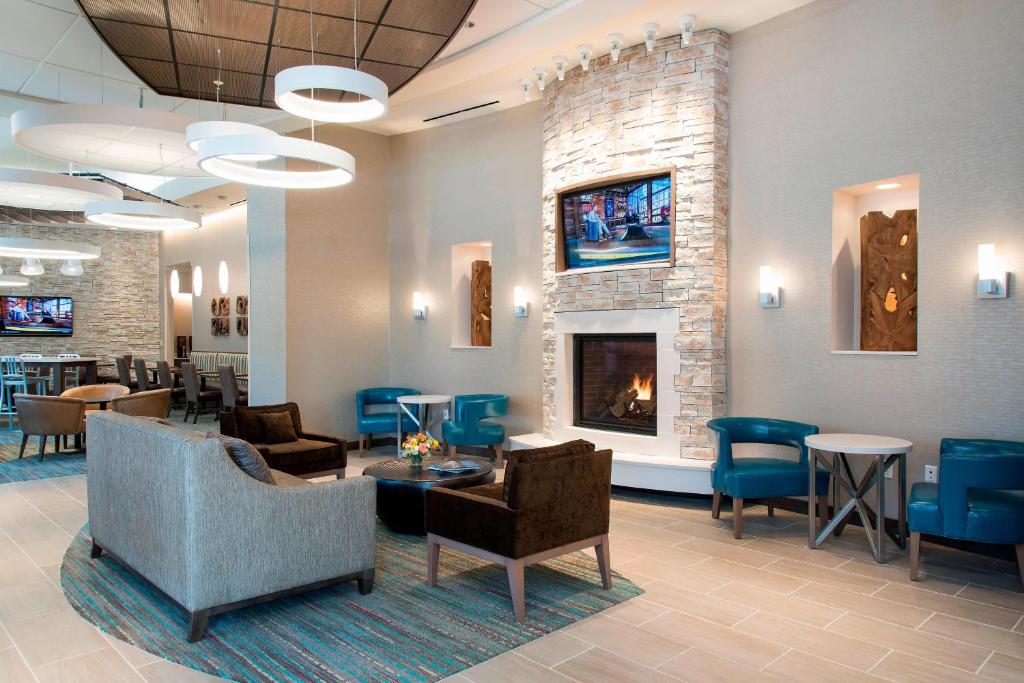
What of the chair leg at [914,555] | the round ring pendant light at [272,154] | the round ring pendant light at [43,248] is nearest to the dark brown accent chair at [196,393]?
the round ring pendant light at [43,248]

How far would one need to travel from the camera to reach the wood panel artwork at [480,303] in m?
8.61

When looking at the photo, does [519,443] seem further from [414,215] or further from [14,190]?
[14,190]

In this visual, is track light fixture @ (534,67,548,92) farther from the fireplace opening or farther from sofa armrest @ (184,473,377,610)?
sofa armrest @ (184,473,377,610)

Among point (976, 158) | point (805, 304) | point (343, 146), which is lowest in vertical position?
point (805, 304)

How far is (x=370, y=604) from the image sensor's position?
3.76 m

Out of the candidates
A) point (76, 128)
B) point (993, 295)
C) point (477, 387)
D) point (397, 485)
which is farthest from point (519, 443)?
point (76, 128)

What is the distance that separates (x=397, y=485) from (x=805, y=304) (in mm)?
3470

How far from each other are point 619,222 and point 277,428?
11.8 feet

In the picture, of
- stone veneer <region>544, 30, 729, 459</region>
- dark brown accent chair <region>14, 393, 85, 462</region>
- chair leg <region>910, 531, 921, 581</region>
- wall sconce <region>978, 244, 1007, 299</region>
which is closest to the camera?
chair leg <region>910, 531, 921, 581</region>

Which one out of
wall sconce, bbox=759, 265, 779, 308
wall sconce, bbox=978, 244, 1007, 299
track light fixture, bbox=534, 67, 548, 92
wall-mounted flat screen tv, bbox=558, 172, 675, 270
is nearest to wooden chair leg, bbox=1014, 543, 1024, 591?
wall sconce, bbox=978, 244, 1007, 299

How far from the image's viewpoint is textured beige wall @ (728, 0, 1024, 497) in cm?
454

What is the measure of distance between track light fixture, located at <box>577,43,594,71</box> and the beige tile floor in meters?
4.04

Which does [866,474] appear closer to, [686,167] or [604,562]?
[604,562]

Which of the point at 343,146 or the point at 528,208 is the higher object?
the point at 343,146
